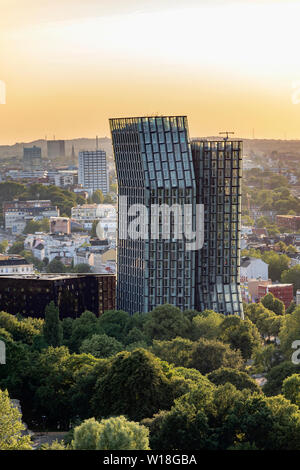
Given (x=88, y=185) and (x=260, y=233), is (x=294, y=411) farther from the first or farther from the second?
(x=88, y=185)

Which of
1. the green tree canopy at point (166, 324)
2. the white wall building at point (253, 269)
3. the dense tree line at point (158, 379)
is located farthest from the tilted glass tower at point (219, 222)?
the white wall building at point (253, 269)

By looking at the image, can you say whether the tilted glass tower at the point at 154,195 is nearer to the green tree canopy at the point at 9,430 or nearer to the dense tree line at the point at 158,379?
the dense tree line at the point at 158,379

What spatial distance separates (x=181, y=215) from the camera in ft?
211

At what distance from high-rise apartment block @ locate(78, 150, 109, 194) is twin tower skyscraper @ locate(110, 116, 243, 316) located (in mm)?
122106

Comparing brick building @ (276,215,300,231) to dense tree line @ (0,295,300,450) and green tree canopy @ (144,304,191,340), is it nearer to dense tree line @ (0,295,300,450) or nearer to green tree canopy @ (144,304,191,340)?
dense tree line @ (0,295,300,450)

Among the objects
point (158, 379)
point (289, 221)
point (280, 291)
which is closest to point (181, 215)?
point (158, 379)

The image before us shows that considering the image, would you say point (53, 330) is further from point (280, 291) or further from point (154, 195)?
point (280, 291)

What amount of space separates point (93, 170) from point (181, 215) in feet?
422

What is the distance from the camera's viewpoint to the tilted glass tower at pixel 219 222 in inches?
2542

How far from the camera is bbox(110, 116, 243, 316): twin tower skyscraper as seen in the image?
63312 millimetres

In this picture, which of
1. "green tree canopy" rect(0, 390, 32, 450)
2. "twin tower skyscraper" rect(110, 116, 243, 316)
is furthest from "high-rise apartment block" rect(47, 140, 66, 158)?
"green tree canopy" rect(0, 390, 32, 450)

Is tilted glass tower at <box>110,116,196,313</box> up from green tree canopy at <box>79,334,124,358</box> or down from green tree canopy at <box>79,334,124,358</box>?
Result: up

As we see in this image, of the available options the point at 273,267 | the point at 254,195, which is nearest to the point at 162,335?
the point at 273,267

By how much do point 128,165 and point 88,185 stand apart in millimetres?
124270
